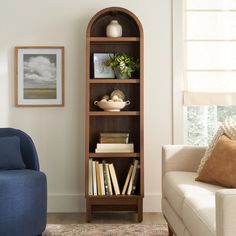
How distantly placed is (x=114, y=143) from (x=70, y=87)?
742mm

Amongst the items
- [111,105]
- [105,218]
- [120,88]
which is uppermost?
[120,88]

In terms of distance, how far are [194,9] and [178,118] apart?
3.48 feet

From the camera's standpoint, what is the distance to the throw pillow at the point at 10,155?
4.02m

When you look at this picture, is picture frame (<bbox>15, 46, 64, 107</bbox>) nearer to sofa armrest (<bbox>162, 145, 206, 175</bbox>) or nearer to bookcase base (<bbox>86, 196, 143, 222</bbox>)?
bookcase base (<bbox>86, 196, 143, 222</bbox>)

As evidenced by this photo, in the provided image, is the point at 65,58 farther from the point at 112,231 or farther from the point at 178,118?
the point at 112,231

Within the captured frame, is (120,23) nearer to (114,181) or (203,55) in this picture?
(203,55)

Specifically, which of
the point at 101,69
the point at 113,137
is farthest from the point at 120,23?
the point at 113,137

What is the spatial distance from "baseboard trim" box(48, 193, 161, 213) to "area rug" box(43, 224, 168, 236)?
21.6 inches

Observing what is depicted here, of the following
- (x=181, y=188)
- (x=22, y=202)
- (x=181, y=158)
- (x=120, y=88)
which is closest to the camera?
(x=181, y=188)

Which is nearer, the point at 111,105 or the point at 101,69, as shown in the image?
the point at 111,105

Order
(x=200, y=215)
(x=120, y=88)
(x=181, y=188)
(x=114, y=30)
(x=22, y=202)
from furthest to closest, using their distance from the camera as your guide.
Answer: (x=120, y=88) → (x=114, y=30) → (x=22, y=202) → (x=181, y=188) → (x=200, y=215)

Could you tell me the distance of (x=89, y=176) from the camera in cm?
447

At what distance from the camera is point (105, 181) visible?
175 inches

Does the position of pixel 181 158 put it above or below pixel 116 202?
above
